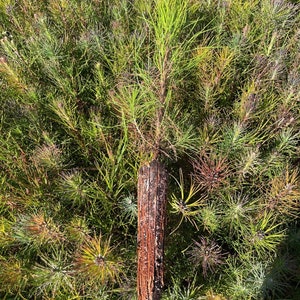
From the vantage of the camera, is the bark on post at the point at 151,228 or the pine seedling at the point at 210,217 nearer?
the bark on post at the point at 151,228

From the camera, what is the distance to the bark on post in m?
1.90

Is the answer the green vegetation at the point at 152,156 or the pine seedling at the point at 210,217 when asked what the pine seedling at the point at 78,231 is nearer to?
the green vegetation at the point at 152,156

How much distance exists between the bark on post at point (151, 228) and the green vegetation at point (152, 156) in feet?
0.39

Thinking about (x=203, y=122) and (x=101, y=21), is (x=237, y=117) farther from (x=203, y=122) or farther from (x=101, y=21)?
(x=101, y=21)

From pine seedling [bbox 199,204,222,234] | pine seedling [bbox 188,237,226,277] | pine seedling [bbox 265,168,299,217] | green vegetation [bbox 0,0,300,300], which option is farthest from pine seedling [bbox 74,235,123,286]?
pine seedling [bbox 265,168,299,217]

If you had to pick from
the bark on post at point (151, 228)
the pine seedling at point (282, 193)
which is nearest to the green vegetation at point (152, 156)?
the pine seedling at point (282, 193)

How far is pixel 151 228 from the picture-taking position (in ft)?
6.29

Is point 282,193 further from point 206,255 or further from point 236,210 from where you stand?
point 206,255

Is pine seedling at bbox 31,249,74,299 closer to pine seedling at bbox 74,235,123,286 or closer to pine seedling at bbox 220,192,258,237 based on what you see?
pine seedling at bbox 74,235,123,286

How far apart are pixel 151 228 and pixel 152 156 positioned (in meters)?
0.44

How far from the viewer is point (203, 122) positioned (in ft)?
7.83

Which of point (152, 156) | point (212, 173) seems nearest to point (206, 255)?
point (212, 173)

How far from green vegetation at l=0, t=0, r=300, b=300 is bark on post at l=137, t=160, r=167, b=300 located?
0.12 metres

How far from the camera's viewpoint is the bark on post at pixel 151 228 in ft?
6.24
